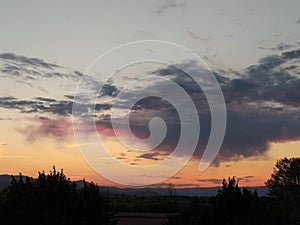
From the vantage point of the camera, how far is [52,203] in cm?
3116

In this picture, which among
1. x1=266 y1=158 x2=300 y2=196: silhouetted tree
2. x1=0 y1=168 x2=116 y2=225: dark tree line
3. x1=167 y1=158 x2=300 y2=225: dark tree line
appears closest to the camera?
x1=0 y1=168 x2=116 y2=225: dark tree line

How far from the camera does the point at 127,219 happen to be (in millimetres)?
62719

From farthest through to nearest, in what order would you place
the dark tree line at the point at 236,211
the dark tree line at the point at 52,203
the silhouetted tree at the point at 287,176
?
1. the silhouetted tree at the point at 287,176
2. the dark tree line at the point at 236,211
3. the dark tree line at the point at 52,203

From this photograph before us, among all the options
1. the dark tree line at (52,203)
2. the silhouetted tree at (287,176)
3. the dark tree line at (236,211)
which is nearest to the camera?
the dark tree line at (52,203)

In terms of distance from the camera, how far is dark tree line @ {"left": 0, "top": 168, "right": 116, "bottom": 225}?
28.7m

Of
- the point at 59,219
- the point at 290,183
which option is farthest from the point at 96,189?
the point at 290,183

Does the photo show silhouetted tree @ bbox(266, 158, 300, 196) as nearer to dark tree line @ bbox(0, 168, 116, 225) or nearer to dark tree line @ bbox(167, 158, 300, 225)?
dark tree line @ bbox(167, 158, 300, 225)

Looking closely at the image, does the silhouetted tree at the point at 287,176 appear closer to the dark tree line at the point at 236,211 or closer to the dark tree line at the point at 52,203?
the dark tree line at the point at 236,211

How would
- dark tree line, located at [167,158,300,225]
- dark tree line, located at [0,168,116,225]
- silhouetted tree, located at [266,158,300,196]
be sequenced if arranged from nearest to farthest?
dark tree line, located at [0,168,116,225] → dark tree line, located at [167,158,300,225] → silhouetted tree, located at [266,158,300,196]

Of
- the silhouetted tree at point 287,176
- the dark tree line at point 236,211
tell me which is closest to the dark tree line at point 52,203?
the dark tree line at point 236,211

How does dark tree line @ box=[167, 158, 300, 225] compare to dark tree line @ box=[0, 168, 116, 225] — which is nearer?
dark tree line @ box=[0, 168, 116, 225]

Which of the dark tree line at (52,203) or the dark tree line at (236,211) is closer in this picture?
the dark tree line at (52,203)

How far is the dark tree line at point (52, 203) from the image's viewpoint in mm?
28734

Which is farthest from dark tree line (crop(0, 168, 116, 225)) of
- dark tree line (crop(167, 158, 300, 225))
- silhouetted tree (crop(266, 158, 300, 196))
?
silhouetted tree (crop(266, 158, 300, 196))
